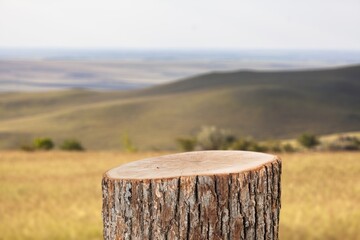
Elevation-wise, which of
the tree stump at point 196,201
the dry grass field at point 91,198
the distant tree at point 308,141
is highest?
the tree stump at point 196,201

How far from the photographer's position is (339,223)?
8.41m

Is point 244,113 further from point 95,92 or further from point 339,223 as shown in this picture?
point 339,223

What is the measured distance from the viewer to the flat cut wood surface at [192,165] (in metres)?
3.19

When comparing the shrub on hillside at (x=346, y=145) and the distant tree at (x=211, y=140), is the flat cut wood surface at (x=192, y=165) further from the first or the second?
the shrub on hillside at (x=346, y=145)

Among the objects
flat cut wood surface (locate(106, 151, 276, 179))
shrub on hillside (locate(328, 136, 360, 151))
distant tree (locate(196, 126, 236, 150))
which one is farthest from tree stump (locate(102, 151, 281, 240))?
shrub on hillside (locate(328, 136, 360, 151))

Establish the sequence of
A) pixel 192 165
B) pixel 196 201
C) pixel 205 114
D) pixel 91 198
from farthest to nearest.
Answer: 1. pixel 205 114
2. pixel 91 198
3. pixel 192 165
4. pixel 196 201

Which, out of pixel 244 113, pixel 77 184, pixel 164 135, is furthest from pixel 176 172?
pixel 244 113

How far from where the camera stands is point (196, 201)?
311 cm

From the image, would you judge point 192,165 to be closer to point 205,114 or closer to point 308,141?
point 308,141

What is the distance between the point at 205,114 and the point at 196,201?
301ft

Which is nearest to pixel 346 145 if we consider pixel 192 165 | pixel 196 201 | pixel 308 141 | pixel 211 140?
pixel 308 141

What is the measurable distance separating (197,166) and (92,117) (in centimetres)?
9435

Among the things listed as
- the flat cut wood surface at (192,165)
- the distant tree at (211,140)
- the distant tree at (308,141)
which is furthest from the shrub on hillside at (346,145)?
the flat cut wood surface at (192,165)

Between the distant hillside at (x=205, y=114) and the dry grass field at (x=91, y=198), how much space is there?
186 feet
